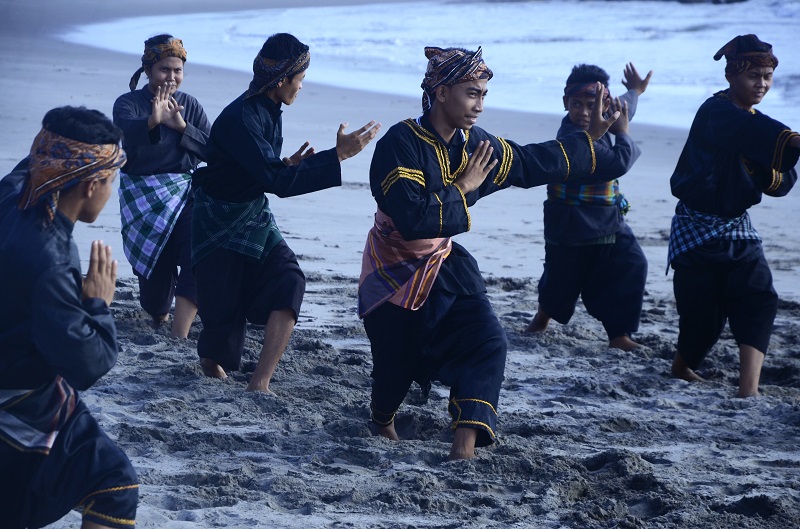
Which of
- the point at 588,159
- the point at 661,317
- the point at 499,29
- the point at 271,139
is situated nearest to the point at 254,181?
the point at 271,139

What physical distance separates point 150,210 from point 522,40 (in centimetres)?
2790

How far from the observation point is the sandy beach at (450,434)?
13.5 ft

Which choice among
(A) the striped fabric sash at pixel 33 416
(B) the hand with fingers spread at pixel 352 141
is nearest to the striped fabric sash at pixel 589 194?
(B) the hand with fingers spread at pixel 352 141

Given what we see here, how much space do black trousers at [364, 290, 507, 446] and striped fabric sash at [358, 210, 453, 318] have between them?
0.17ft

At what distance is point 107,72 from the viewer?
18641 mm

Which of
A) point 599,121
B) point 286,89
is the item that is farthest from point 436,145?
point 286,89

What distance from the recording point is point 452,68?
4629 millimetres

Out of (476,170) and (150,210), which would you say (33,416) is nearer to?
(476,170)

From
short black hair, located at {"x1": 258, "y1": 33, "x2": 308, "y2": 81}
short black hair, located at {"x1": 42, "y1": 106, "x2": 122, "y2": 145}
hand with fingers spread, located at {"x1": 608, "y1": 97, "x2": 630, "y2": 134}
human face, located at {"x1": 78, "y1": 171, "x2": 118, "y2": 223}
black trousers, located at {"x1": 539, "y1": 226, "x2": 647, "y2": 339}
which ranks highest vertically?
short black hair, located at {"x1": 258, "y1": 33, "x2": 308, "y2": 81}

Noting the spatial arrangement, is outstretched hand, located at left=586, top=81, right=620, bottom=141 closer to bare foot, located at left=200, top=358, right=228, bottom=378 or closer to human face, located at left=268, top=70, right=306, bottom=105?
human face, located at left=268, top=70, right=306, bottom=105

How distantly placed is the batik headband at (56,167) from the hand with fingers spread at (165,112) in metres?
2.89

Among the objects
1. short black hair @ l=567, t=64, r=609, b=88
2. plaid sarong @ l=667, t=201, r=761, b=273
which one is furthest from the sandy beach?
short black hair @ l=567, t=64, r=609, b=88

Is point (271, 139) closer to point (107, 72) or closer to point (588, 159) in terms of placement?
point (588, 159)

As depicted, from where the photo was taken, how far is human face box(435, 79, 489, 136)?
182 inches
